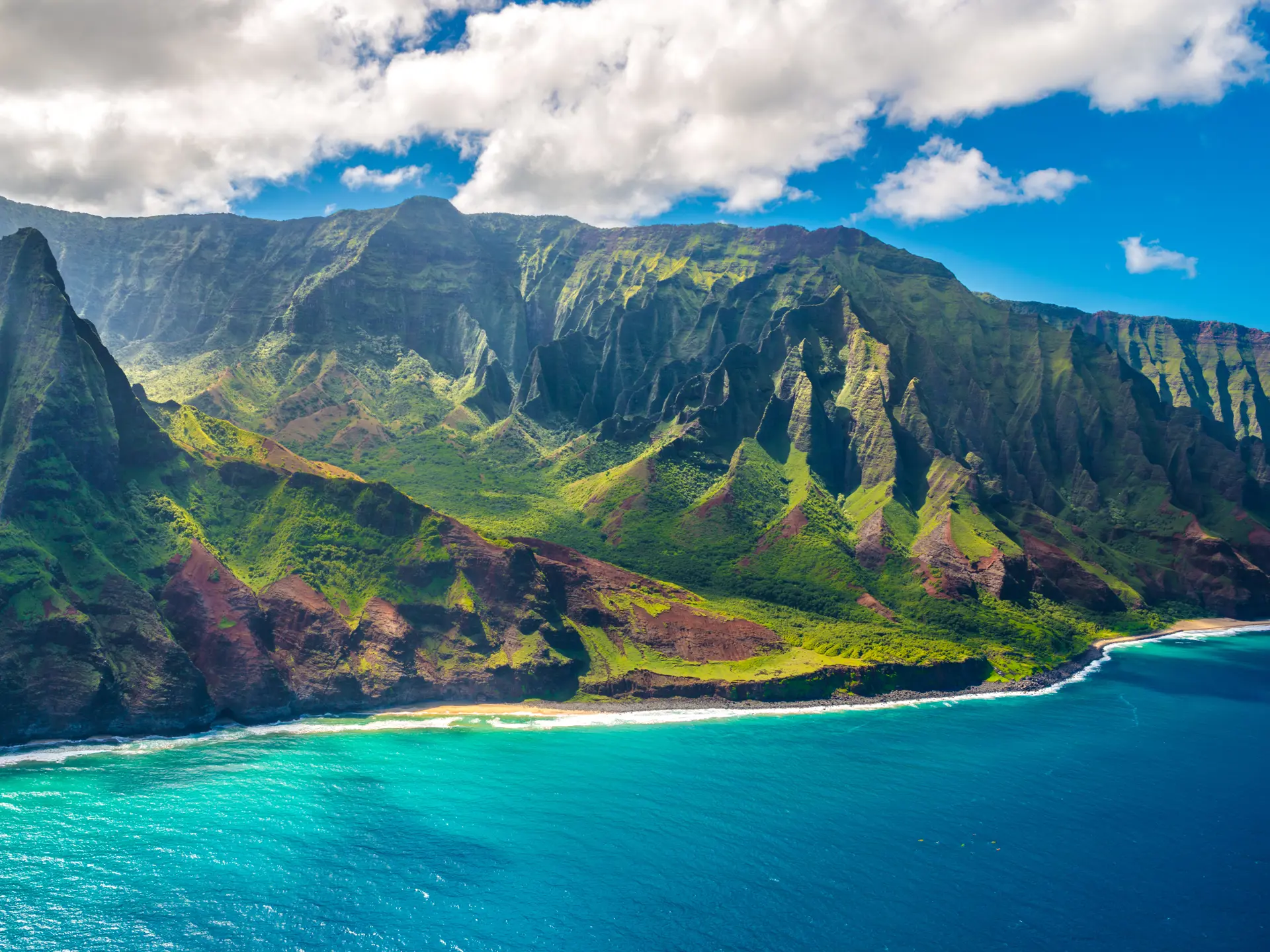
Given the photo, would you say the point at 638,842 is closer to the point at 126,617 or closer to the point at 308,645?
the point at 308,645

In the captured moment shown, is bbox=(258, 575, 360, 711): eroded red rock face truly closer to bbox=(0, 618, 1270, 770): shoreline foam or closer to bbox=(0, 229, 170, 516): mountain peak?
bbox=(0, 618, 1270, 770): shoreline foam

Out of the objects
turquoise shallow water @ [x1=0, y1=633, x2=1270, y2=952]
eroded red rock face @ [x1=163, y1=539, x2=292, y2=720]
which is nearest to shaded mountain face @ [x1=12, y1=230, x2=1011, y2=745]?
eroded red rock face @ [x1=163, y1=539, x2=292, y2=720]

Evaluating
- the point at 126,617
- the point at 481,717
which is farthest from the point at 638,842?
the point at 126,617

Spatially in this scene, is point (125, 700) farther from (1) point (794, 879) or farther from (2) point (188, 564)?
(1) point (794, 879)

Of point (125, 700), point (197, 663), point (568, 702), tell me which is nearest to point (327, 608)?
point (197, 663)

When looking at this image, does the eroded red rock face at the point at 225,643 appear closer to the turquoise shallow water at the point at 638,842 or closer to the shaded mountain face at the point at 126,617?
the shaded mountain face at the point at 126,617
